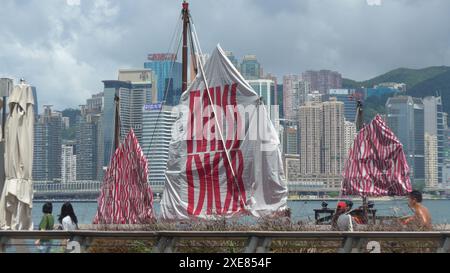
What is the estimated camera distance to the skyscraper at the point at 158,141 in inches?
1459

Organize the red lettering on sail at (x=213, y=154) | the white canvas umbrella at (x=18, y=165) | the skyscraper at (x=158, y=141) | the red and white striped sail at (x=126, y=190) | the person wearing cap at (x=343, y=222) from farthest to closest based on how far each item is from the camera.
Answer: the skyscraper at (x=158, y=141) < the red and white striped sail at (x=126, y=190) < the red lettering on sail at (x=213, y=154) < the white canvas umbrella at (x=18, y=165) < the person wearing cap at (x=343, y=222)

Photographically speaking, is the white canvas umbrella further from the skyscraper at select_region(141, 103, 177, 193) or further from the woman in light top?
the skyscraper at select_region(141, 103, 177, 193)

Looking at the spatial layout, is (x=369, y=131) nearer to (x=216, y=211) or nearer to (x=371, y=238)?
(x=216, y=211)

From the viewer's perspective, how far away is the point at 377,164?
5050 cm

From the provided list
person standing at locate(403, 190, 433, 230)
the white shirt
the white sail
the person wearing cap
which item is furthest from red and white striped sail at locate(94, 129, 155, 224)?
person standing at locate(403, 190, 433, 230)

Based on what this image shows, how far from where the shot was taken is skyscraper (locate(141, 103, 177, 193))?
1459 inches

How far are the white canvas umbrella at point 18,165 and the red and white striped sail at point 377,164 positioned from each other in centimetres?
3289

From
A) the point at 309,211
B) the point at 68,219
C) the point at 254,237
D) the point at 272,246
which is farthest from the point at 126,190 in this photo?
the point at 254,237

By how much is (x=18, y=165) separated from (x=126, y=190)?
10.5 meters

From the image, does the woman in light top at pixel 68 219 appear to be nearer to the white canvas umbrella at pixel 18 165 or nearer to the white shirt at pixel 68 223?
the white shirt at pixel 68 223

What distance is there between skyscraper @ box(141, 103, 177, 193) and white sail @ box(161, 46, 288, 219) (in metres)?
1.46

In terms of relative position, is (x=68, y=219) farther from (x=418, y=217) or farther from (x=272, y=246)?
(x=418, y=217)

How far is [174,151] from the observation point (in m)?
25.3

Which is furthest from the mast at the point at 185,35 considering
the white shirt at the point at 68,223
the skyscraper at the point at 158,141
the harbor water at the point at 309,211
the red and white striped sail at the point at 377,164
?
the red and white striped sail at the point at 377,164
